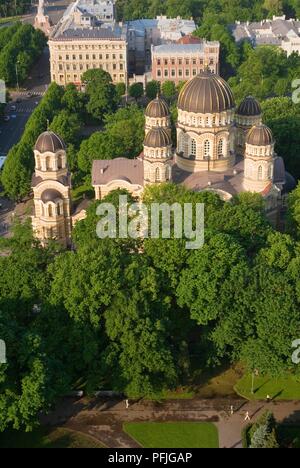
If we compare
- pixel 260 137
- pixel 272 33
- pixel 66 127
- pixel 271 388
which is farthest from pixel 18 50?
pixel 271 388

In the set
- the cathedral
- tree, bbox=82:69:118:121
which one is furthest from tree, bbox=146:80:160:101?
the cathedral

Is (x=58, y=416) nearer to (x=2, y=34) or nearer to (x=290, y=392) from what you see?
(x=290, y=392)

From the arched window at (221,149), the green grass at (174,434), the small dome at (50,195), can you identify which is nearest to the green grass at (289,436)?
the green grass at (174,434)

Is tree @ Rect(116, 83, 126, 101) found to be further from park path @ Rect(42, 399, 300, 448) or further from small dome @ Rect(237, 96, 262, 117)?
park path @ Rect(42, 399, 300, 448)

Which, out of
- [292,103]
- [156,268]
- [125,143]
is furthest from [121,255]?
[292,103]

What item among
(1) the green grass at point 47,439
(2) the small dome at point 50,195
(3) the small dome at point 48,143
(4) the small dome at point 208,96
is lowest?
(1) the green grass at point 47,439

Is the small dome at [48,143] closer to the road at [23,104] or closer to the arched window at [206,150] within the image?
the arched window at [206,150]
